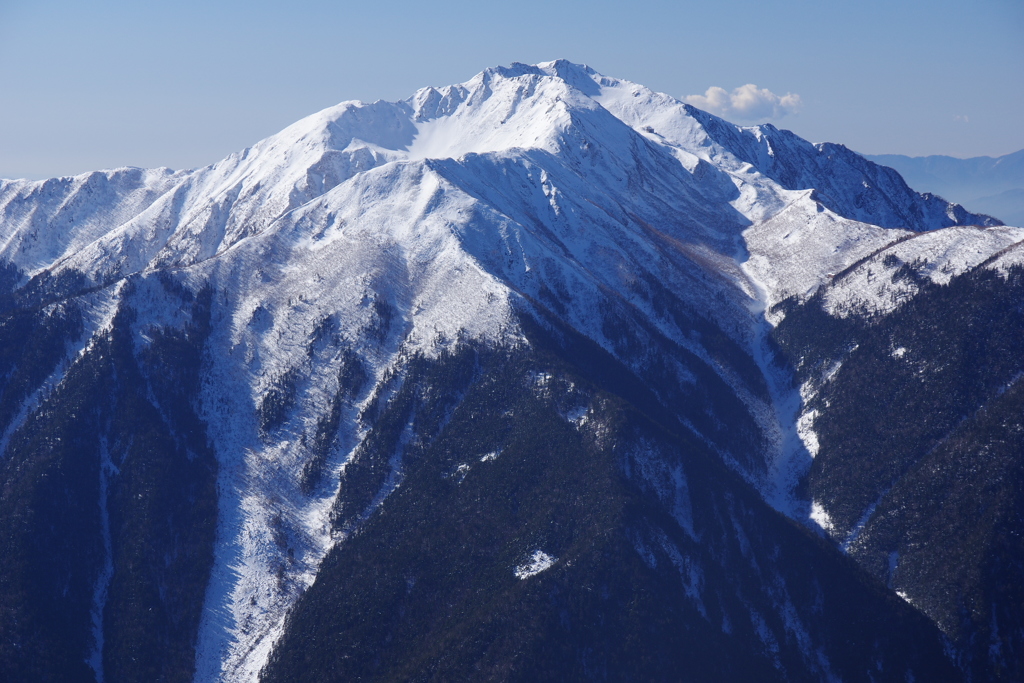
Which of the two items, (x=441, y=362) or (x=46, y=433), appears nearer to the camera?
(x=46, y=433)

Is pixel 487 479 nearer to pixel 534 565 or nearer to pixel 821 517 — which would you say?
pixel 534 565

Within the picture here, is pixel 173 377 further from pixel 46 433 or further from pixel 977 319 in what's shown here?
pixel 977 319

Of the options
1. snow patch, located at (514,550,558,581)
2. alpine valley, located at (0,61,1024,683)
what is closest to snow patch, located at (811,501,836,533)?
alpine valley, located at (0,61,1024,683)

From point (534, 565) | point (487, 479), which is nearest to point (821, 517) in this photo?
point (534, 565)

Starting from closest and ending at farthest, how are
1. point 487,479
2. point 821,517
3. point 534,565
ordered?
point 534,565, point 487,479, point 821,517

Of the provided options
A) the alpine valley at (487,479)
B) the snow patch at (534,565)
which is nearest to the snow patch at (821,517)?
the alpine valley at (487,479)

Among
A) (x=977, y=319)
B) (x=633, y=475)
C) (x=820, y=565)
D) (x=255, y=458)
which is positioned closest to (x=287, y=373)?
(x=255, y=458)

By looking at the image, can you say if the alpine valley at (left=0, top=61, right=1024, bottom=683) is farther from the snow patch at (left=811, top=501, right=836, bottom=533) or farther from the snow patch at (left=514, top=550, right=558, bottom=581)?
the snow patch at (left=811, top=501, right=836, bottom=533)

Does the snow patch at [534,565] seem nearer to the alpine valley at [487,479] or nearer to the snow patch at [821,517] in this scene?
the alpine valley at [487,479]

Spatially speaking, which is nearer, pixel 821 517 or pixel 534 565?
pixel 534 565
